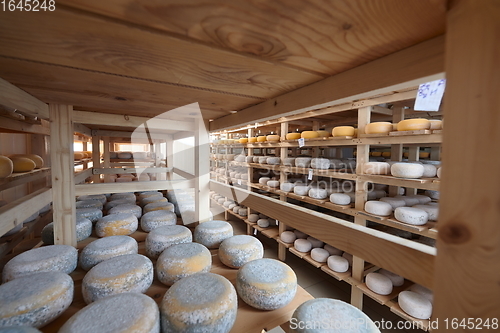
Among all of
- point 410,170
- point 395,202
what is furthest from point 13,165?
point 395,202

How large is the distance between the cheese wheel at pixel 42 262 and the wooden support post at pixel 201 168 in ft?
2.35

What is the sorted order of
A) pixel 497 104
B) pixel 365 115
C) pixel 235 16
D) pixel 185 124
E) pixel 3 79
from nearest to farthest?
pixel 497 104
pixel 235 16
pixel 3 79
pixel 185 124
pixel 365 115

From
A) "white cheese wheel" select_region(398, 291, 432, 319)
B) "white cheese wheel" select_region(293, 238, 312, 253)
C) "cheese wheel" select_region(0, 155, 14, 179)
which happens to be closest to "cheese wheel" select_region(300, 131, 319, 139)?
"white cheese wheel" select_region(293, 238, 312, 253)

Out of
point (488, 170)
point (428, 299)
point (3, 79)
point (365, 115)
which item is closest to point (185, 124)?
point (3, 79)

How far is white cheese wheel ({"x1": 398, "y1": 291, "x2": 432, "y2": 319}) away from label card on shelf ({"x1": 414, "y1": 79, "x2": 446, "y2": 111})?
1503 mm

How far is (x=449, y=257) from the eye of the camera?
29 centimetres

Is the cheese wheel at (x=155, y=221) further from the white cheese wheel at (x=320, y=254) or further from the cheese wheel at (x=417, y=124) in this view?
the cheese wheel at (x=417, y=124)

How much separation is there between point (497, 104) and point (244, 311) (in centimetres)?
83

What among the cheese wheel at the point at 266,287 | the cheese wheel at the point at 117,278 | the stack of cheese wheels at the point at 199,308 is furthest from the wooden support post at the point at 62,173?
the cheese wheel at the point at 266,287

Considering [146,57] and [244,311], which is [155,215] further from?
[146,57]

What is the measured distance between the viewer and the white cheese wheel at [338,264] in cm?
Answer: 211

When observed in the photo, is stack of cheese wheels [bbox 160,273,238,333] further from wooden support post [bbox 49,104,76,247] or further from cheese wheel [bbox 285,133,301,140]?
cheese wheel [bbox 285,133,301,140]

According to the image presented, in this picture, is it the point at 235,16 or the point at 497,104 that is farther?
the point at 235,16

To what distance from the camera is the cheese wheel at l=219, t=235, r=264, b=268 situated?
96 cm
